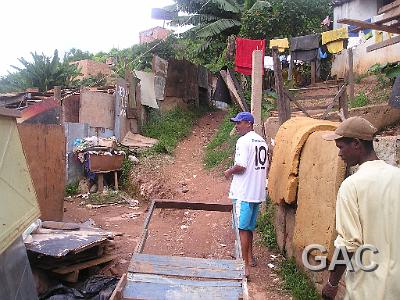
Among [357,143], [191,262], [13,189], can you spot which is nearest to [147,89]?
[191,262]

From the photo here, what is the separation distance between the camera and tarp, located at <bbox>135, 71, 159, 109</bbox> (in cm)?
1440

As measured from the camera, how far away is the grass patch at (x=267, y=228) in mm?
5938

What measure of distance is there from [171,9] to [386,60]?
1107 cm

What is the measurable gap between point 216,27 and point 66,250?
1503 centimetres

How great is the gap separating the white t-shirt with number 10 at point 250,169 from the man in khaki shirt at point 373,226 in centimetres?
264

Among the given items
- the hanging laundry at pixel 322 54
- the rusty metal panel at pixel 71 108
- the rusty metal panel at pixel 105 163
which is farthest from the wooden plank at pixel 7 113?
the hanging laundry at pixel 322 54

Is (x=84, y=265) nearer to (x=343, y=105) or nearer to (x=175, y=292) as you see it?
(x=175, y=292)

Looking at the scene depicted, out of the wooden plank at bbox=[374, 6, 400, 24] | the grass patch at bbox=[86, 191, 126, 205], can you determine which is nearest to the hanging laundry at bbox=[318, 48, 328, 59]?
the grass patch at bbox=[86, 191, 126, 205]

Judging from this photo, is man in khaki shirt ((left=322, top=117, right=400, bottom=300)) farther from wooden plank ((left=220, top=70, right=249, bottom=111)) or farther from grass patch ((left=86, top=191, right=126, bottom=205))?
wooden plank ((left=220, top=70, right=249, bottom=111))

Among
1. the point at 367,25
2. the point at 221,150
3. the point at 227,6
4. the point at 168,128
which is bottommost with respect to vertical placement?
the point at 221,150

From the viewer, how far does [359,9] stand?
17.1 metres

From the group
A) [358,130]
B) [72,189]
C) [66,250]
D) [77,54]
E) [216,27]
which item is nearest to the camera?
[358,130]

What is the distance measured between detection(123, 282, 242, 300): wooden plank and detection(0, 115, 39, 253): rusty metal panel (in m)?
0.97

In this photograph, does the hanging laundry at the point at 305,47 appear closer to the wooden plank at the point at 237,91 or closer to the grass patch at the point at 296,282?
the wooden plank at the point at 237,91
